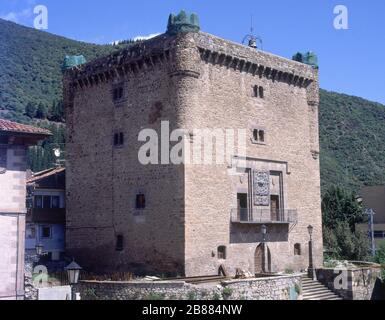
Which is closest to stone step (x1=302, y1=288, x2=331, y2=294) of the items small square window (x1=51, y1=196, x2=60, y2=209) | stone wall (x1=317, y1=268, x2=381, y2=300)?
stone wall (x1=317, y1=268, x2=381, y2=300)

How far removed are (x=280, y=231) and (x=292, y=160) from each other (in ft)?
13.0

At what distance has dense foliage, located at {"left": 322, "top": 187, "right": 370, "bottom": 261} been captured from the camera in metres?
37.9

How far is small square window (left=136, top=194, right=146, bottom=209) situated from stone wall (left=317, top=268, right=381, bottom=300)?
31.7ft

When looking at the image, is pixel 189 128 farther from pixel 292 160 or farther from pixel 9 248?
pixel 9 248

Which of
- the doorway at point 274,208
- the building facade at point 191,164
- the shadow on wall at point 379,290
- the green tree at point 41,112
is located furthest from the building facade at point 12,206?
the green tree at point 41,112

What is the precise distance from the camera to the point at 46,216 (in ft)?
103

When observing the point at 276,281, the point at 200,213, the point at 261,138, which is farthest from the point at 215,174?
the point at 276,281

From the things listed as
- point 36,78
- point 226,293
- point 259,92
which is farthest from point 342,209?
point 36,78

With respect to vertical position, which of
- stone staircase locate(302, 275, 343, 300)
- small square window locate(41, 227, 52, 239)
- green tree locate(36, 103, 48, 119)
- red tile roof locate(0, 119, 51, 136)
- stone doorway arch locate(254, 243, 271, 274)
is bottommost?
stone staircase locate(302, 275, 343, 300)

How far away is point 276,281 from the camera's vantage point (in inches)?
865

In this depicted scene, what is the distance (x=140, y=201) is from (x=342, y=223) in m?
21.5

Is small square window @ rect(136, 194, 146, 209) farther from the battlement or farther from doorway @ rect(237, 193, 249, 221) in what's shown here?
the battlement

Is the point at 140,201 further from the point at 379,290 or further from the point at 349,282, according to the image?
the point at 379,290

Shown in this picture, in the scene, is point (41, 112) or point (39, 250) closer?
point (39, 250)
